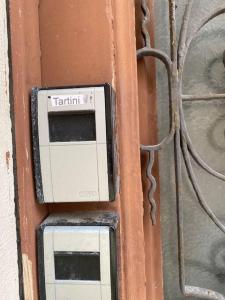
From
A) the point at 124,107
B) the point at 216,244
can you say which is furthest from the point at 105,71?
the point at 216,244

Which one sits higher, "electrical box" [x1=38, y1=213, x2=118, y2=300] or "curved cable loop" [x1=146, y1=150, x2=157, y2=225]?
"curved cable loop" [x1=146, y1=150, x2=157, y2=225]

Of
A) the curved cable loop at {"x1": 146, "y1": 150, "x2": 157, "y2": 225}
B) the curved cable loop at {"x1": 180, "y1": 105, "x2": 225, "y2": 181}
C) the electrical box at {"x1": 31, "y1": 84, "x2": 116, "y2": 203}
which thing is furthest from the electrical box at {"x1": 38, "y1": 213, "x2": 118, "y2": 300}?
the curved cable loop at {"x1": 180, "y1": 105, "x2": 225, "y2": 181}

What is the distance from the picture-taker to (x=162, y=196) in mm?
1010

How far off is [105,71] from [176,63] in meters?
0.22

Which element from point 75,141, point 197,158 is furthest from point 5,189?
point 197,158

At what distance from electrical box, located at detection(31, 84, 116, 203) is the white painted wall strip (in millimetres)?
62

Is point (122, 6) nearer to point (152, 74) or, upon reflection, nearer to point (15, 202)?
point (152, 74)

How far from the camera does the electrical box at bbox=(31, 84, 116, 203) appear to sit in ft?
2.38

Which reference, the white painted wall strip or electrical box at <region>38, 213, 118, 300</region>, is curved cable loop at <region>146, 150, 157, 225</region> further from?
the white painted wall strip

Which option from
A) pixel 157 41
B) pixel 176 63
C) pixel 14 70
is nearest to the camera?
pixel 14 70

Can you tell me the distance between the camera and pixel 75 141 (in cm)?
73

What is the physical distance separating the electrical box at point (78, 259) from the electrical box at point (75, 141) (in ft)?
0.22

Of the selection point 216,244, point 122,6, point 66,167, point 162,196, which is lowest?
point 216,244

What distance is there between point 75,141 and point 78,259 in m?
0.26
